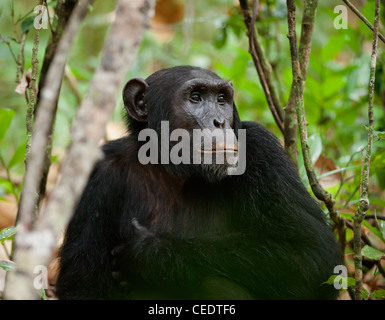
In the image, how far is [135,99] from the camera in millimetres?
4559

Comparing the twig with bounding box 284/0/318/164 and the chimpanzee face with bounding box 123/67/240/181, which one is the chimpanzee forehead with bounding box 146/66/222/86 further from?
the twig with bounding box 284/0/318/164

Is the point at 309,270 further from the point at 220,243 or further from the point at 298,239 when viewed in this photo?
the point at 220,243

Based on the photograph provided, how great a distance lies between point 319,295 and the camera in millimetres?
3885

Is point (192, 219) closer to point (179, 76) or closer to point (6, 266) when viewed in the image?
point (179, 76)

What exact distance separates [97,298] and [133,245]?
2.03 ft

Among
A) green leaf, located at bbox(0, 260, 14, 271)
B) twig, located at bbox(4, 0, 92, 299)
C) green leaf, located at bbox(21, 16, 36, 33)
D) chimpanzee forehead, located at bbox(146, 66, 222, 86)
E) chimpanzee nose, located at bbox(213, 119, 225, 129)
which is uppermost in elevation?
green leaf, located at bbox(21, 16, 36, 33)

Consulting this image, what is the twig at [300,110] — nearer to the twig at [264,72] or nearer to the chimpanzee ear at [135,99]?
the twig at [264,72]

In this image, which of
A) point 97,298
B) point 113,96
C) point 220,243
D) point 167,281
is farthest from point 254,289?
point 113,96

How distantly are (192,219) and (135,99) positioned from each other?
1209 millimetres

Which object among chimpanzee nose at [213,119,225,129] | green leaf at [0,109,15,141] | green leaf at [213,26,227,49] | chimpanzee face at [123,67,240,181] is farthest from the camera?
green leaf at [213,26,227,49]

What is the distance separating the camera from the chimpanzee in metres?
3.80

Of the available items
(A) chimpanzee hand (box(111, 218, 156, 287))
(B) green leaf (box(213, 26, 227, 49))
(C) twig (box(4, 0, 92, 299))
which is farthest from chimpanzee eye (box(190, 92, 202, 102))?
(C) twig (box(4, 0, 92, 299))

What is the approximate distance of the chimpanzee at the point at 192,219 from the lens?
3.80 meters

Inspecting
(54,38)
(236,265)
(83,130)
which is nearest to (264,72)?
(54,38)
